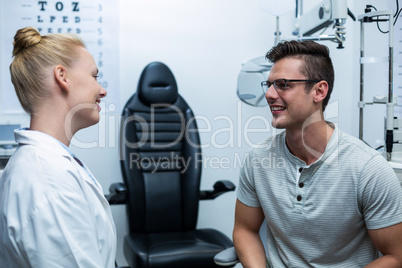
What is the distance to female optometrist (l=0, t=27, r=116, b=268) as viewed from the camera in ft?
2.91

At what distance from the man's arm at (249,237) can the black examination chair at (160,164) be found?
2.41 ft

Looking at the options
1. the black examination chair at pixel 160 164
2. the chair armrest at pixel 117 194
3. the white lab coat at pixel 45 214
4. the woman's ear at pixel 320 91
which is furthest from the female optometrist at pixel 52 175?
the black examination chair at pixel 160 164

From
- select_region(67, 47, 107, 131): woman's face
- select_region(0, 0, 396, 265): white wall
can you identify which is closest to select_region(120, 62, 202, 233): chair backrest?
select_region(0, 0, 396, 265): white wall

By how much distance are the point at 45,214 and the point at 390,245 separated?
0.99 m

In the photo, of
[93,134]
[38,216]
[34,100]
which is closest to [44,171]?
[38,216]

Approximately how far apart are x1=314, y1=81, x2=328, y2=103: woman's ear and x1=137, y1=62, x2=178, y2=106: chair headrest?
1106mm

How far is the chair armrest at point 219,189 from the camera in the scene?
238cm

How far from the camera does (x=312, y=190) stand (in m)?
1.41

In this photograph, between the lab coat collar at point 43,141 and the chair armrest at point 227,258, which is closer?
the lab coat collar at point 43,141

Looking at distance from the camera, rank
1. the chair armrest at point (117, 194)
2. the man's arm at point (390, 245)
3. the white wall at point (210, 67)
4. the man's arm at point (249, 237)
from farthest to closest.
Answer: the white wall at point (210, 67), the chair armrest at point (117, 194), the man's arm at point (249, 237), the man's arm at point (390, 245)

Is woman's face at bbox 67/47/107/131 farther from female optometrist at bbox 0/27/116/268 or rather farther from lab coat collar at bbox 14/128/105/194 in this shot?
lab coat collar at bbox 14/128/105/194

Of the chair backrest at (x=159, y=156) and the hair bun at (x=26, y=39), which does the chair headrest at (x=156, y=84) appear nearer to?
the chair backrest at (x=159, y=156)

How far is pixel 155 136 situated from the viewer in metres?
2.51

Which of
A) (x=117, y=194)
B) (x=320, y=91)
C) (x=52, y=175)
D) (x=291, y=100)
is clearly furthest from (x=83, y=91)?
(x=117, y=194)
